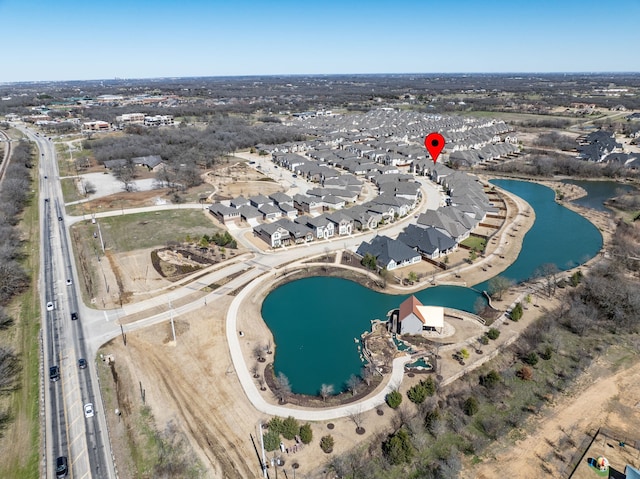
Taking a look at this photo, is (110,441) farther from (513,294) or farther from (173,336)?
(513,294)

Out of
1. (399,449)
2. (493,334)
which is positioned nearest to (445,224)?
(493,334)

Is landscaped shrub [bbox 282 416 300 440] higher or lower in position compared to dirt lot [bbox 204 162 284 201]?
lower

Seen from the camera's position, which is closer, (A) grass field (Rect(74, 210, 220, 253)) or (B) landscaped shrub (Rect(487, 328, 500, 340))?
(B) landscaped shrub (Rect(487, 328, 500, 340))

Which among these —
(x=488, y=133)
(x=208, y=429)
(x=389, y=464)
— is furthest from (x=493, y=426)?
(x=488, y=133)

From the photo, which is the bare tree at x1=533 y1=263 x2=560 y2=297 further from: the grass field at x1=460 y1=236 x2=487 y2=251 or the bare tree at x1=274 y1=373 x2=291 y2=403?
the bare tree at x1=274 y1=373 x2=291 y2=403

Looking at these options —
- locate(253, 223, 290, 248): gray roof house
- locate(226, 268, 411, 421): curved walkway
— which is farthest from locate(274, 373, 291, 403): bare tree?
locate(253, 223, 290, 248): gray roof house

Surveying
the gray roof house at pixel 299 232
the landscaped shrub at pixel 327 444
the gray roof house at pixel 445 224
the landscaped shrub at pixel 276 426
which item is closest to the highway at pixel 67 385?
the landscaped shrub at pixel 276 426

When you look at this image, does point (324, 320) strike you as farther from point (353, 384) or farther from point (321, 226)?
point (321, 226)
